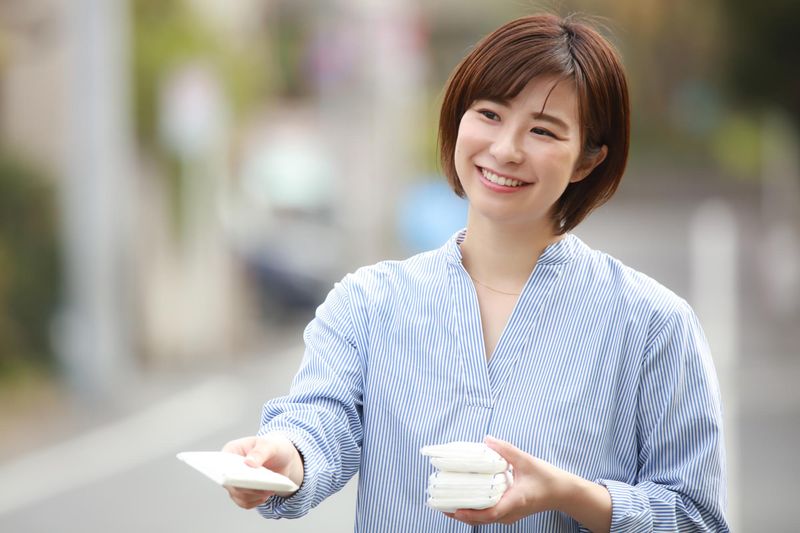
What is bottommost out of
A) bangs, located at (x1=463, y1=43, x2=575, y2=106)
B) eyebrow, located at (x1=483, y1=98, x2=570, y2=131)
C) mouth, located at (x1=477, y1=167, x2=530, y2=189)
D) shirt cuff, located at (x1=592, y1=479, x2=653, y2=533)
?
shirt cuff, located at (x1=592, y1=479, x2=653, y2=533)

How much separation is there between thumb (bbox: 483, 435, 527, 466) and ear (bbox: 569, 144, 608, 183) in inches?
22.3

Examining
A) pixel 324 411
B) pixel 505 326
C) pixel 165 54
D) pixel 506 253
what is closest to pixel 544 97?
pixel 506 253

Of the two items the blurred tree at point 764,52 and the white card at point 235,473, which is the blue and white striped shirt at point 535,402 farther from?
the blurred tree at point 764,52

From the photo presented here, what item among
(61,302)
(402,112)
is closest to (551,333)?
(61,302)

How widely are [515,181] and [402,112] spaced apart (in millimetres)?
26456

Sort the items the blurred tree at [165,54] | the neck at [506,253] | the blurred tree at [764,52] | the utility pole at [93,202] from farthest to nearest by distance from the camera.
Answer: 1. the blurred tree at [165,54]
2. the utility pole at [93,202]
3. the blurred tree at [764,52]
4. the neck at [506,253]

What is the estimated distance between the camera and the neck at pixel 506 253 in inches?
92.6

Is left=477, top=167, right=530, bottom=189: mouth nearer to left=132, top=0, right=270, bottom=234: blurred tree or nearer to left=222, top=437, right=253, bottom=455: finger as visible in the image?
left=222, top=437, right=253, bottom=455: finger

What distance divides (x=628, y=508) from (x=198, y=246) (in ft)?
55.0

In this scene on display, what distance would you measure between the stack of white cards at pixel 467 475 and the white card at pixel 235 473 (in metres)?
0.23

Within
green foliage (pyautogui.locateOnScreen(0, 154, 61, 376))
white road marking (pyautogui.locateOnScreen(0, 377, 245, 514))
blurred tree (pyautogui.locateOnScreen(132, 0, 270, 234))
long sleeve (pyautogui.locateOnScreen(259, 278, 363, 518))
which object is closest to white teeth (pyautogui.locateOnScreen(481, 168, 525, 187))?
long sleeve (pyautogui.locateOnScreen(259, 278, 363, 518))

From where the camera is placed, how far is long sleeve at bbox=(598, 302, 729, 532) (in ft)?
7.30

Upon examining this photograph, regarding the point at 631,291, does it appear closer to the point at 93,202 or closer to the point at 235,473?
the point at 235,473

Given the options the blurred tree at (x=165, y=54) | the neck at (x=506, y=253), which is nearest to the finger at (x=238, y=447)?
the neck at (x=506, y=253)
